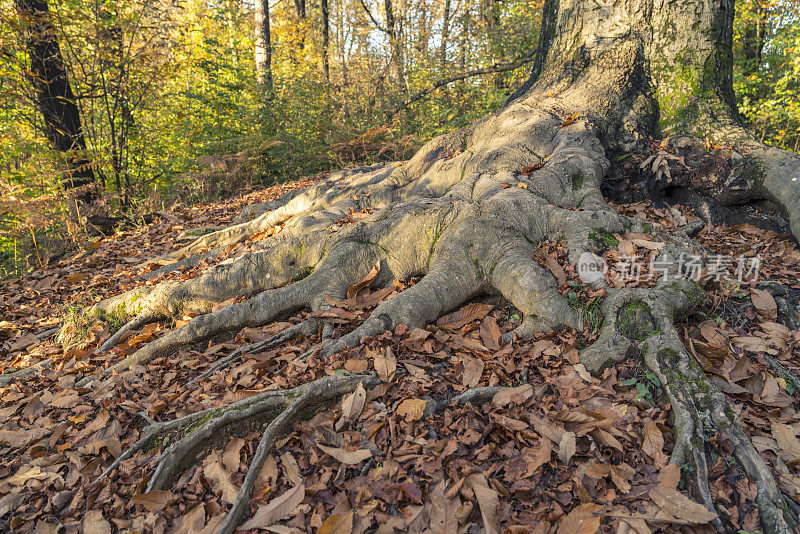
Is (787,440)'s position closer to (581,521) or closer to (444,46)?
(581,521)

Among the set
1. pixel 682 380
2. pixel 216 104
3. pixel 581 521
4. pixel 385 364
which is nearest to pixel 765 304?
pixel 682 380

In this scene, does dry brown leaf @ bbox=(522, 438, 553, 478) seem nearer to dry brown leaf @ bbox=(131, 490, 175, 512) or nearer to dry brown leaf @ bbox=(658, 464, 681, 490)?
dry brown leaf @ bbox=(658, 464, 681, 490)

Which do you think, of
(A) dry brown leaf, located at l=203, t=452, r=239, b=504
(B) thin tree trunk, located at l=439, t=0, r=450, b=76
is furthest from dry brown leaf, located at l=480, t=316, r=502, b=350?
(B) thin tree trunk, located at l=439, t=0, r=450, b=76

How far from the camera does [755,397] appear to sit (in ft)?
9.02

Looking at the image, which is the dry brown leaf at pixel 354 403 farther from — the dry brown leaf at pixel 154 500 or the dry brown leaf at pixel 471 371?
the dry brown leaf at pixel 154 500

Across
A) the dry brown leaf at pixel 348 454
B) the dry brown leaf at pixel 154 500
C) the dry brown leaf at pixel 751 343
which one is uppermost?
the dry brown leaf at pixel 751 343

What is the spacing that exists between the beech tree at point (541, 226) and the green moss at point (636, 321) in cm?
1

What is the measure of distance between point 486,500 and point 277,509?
1.09 m

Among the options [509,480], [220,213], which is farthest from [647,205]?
[220,213]

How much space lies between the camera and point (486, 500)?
205 centimetres

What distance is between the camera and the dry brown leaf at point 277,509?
2.10m

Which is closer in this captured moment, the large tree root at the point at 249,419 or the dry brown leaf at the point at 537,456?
the dry brown leaf at the point at 537,456

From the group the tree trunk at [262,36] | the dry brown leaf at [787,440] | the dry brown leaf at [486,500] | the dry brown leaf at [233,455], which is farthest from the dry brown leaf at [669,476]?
the tree trunk at [262,36]

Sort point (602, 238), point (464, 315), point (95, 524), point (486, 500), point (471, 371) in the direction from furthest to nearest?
point (602, 238), point (464, 315), point (471, 371), point (95, 524), point (486, 500)
